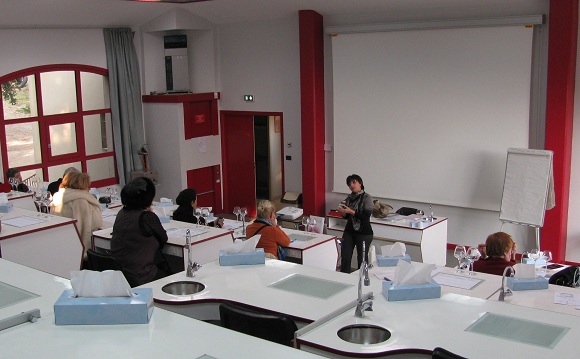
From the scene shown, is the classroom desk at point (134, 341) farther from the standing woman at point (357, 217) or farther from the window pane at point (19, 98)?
the window pane at point (19, 98)

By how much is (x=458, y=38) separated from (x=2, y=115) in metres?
6.34

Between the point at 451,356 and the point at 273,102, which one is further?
the point at 273,102

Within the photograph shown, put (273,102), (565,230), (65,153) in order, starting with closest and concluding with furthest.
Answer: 1. (565,230)
2. (65,153)
3. (273,102)

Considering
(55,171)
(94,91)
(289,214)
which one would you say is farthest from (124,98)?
(289,214)

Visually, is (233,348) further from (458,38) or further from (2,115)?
(2,115)

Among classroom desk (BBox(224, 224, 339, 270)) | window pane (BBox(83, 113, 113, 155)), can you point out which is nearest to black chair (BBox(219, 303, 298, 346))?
A: classroom desk (BBox(224, 224, 339, 270))

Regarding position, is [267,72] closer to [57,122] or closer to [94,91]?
[94,91]

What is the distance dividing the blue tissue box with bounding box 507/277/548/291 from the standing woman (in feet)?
9.74

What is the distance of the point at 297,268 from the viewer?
427cm

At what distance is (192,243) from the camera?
584 cm

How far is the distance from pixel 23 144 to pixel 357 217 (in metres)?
5.30

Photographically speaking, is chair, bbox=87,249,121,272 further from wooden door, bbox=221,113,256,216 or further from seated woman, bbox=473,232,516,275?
wooden door, bbox=221,113,256,216

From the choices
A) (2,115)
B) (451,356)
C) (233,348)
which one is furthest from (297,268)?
(2,115)

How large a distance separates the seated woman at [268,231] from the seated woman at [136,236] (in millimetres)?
969
